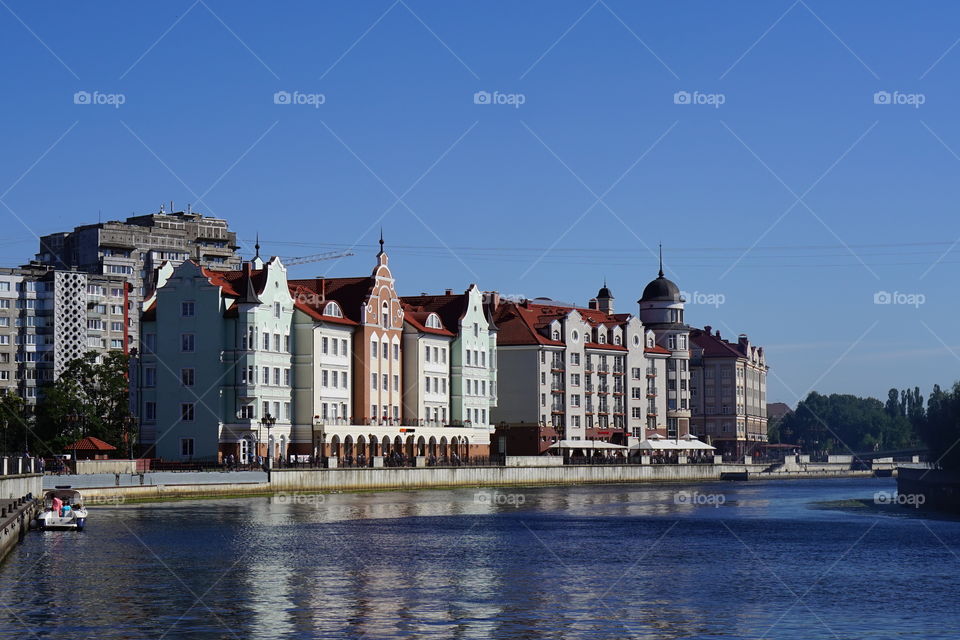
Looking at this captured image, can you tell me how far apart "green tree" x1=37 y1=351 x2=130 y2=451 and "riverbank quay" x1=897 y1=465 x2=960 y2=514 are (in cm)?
7252

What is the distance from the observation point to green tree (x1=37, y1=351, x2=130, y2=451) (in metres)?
146

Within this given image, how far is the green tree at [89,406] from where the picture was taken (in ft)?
479

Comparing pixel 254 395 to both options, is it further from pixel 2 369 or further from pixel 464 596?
pixel 464 596

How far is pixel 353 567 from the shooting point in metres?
58.5

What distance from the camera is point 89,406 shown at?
5822 inches

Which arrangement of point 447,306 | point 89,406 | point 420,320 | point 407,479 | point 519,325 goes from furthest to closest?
point 519,325, point 447,306, point 420,320, point 89,406, point 407,479

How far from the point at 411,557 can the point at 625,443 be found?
13222 cm

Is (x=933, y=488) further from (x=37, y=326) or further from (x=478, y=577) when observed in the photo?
(x=37, y=326)

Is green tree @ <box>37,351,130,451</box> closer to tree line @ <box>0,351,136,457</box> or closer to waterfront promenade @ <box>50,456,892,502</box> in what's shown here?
tree line @ <box>0,351,136,457</box>

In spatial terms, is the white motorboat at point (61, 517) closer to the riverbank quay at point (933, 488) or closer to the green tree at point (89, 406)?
the riverbank quay at point (933, 488)

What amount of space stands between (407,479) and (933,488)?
150 feet

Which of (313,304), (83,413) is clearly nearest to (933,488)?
(313,304)

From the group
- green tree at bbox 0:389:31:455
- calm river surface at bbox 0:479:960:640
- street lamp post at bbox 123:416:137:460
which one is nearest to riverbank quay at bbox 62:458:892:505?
calm river surface at bbox 0:479:960:640

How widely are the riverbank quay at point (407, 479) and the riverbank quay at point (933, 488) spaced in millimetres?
38009
